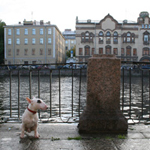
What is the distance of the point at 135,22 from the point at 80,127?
62.7m

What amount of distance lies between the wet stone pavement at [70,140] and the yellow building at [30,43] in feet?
193

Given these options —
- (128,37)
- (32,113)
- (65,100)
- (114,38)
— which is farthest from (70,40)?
(32,113)

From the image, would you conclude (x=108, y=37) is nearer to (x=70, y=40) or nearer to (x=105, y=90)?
(x=70, y=40)

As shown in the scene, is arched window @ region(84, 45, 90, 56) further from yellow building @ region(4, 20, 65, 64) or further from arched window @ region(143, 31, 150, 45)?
arched window @ region(143, 31, 150, 45)

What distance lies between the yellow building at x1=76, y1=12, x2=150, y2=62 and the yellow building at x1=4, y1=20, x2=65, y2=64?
733 centimetres

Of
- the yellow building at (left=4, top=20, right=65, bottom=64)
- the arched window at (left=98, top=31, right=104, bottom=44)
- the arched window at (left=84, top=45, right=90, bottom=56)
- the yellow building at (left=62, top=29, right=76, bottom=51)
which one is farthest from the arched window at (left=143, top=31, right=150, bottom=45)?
the yellow building at (left=62, top=29, right=76, bottom=51)

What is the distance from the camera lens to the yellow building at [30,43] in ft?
207

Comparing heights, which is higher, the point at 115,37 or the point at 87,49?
the point at 115,37

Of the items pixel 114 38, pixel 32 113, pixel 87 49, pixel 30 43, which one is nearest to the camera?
pixel 32 113

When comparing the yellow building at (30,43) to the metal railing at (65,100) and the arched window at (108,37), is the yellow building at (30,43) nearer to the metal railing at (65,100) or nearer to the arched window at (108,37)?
the arched window at (108,37)

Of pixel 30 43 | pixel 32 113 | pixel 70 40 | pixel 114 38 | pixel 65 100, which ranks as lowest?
pixel 65 100

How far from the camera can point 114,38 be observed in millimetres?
61469

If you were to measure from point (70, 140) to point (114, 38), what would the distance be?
5920 centimetres

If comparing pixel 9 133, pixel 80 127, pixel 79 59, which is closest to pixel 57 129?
pixel 80 127
